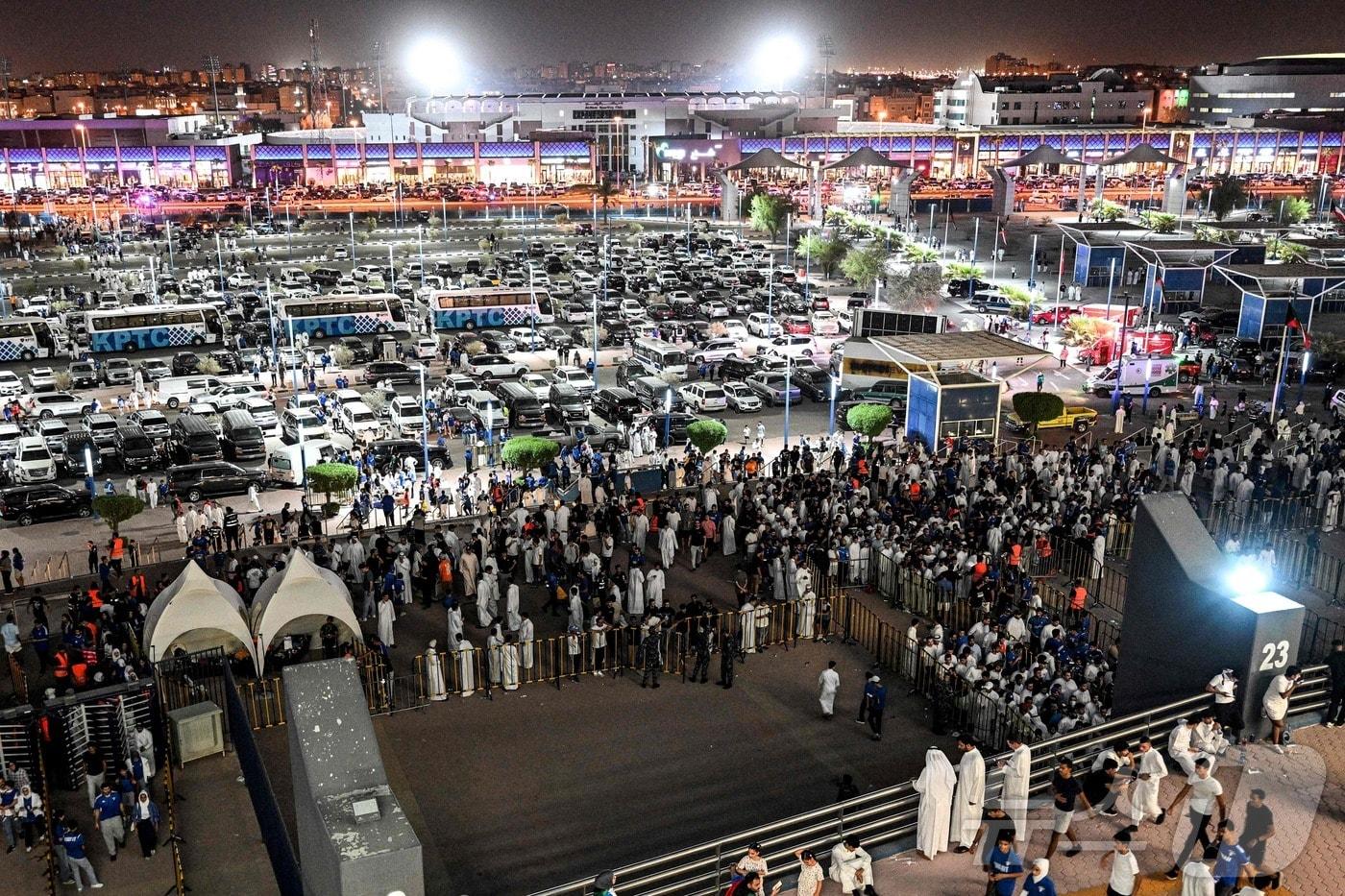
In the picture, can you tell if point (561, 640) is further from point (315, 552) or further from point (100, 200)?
point (100, 200)

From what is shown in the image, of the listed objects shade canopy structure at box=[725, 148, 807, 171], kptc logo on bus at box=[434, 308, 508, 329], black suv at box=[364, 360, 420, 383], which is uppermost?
shade canopy structure at box=[725, 148, 807, 171]

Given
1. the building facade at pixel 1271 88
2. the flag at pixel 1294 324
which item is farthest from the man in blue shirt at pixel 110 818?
the building facade at pixel 1271 88

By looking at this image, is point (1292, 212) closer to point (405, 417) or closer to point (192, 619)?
point (405, 417)

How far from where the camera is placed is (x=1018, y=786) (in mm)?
10367

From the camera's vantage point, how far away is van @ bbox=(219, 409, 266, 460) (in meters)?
29.0

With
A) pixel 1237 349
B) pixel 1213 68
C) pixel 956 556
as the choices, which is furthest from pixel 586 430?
pixel 1213 68

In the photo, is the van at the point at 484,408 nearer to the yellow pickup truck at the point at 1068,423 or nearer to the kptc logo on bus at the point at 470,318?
the kptc logo on bus at the point at 470,318

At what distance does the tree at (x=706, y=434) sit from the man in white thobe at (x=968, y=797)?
55.3 ft

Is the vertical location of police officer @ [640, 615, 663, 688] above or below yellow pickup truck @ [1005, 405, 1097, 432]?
above

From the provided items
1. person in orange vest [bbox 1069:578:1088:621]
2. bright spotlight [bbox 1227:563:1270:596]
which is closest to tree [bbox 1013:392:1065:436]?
person in orange vest [bbox 1069:578:1088:621]

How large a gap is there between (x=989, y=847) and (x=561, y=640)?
7.59 metres

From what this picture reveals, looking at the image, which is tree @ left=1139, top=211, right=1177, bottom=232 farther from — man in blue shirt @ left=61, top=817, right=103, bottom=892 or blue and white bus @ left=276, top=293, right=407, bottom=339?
man in blue shirt @ left=61, top=817, right=103, bottom=892

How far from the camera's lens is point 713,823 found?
13172 mm

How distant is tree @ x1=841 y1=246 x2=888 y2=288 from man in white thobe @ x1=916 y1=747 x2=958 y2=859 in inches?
1545
